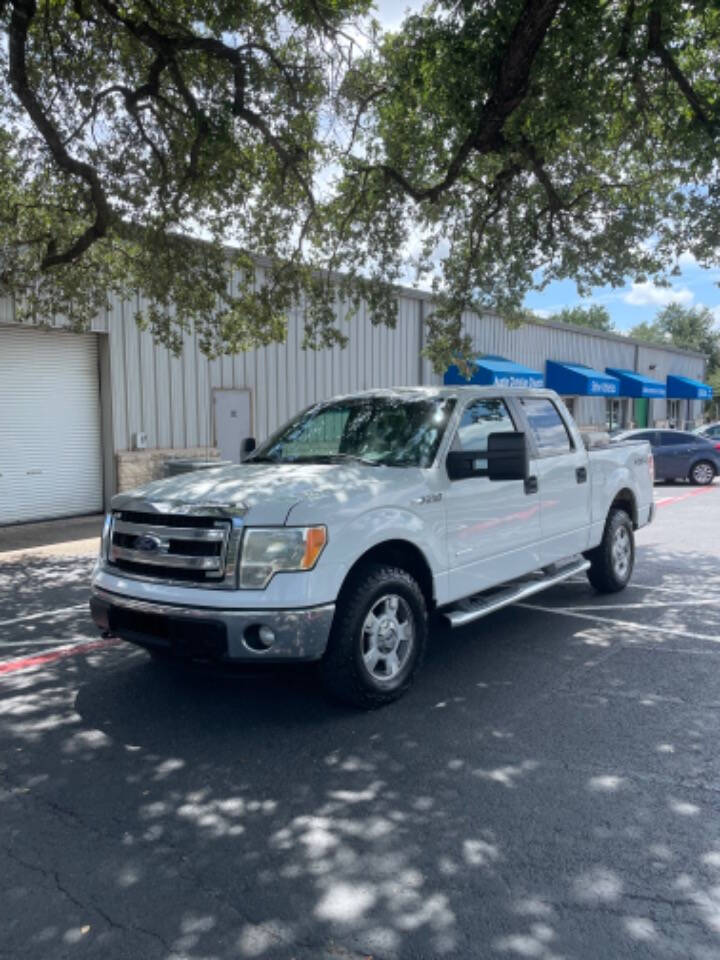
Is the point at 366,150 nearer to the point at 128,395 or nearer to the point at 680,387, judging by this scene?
the point at 128,395

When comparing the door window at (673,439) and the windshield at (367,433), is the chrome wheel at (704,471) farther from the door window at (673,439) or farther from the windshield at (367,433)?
the windshield at (367,433)

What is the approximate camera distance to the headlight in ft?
12.9

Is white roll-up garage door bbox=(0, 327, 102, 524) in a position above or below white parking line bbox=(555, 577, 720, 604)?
above

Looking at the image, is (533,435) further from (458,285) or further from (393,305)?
(458,285)

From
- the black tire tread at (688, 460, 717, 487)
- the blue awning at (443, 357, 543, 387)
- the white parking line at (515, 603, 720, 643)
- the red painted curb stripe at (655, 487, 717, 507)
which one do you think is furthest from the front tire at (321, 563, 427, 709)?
the black tire tread at (688, 460, 717, 487)

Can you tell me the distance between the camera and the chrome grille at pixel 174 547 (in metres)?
4.04

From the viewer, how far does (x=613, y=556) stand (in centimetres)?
715

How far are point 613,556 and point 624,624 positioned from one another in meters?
1.07

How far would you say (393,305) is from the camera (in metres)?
11.6

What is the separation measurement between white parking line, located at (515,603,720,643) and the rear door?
0.60 m

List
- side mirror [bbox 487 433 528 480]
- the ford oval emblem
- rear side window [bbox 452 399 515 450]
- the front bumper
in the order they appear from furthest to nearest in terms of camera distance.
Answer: rear side window [bbox 452 399 515 450]
side mirror [bbox 487 433 528 480]
the ford oval emblem
the front bumper

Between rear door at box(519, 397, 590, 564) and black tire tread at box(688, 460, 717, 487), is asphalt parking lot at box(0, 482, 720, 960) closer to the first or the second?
rear door at box(519, 397, 590, 564)

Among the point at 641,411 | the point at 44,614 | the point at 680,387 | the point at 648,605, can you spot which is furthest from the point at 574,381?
the point at 44,614

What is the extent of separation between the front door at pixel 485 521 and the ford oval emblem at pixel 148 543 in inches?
72.3
